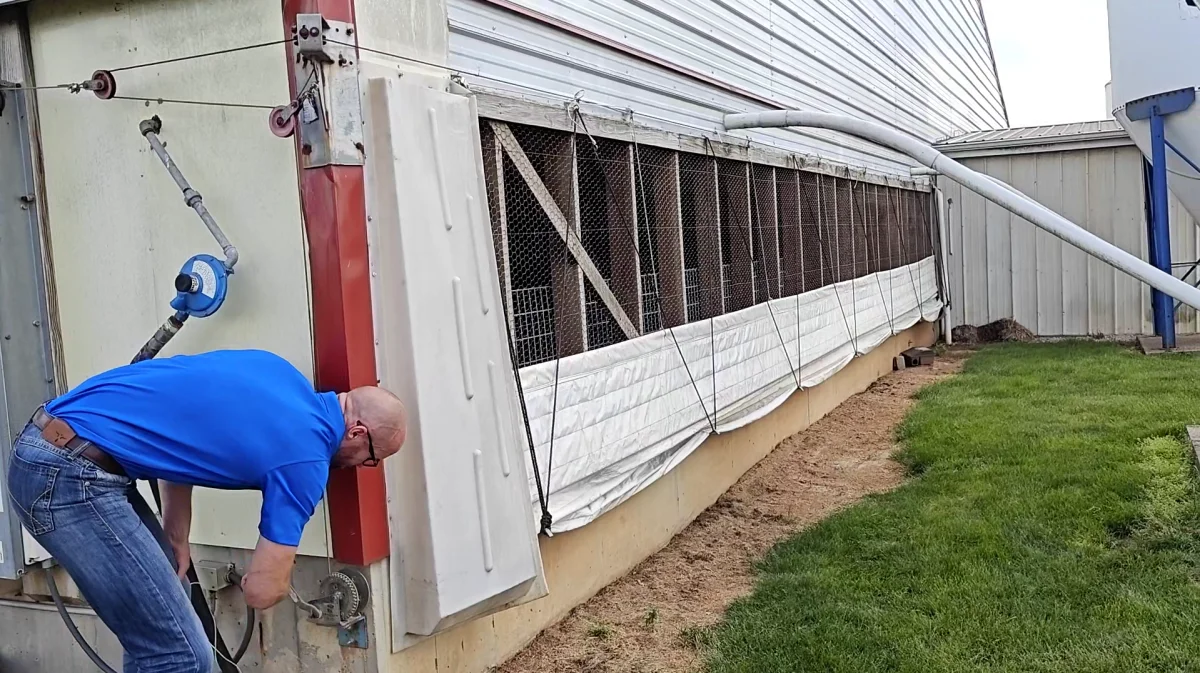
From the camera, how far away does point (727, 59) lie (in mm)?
7441

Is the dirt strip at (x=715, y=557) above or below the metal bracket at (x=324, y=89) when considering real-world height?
below

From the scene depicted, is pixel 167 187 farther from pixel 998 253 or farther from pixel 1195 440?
pixel 998 253

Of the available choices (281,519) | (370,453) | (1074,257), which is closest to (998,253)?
(1074,257)

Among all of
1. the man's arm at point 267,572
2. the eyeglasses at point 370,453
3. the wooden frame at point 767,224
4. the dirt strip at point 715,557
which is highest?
the wooden frame at point 767,224

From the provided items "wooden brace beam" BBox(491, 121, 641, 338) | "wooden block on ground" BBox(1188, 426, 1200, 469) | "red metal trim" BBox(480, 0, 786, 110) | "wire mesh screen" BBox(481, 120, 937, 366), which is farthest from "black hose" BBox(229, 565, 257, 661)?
"wooden block on ground" BBox(1188, 426, 1200, 469)

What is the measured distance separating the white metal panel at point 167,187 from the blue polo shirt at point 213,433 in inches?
25.0

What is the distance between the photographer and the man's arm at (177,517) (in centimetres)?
300

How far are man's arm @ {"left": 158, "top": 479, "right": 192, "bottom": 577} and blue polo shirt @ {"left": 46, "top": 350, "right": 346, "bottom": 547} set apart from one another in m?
0.37

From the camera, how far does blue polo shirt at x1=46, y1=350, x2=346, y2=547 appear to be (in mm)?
2572

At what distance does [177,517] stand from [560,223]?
7.34 feet

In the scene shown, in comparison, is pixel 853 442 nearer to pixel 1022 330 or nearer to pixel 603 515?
pixel 603 515

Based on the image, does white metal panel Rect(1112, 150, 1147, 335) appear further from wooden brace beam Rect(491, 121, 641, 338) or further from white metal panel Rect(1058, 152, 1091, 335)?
wooden brace beam Rect(491, 121, 641, 338)

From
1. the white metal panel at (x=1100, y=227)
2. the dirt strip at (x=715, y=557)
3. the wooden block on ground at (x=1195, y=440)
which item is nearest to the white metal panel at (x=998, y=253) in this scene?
the white metal panel at (x=1100, y=227)

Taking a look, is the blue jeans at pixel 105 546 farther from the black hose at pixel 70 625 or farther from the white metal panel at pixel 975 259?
the white metal panel at pixel 975 259
